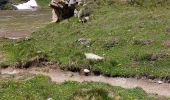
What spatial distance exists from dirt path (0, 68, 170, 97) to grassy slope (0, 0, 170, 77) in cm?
59

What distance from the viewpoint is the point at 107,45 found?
3488 centimetres

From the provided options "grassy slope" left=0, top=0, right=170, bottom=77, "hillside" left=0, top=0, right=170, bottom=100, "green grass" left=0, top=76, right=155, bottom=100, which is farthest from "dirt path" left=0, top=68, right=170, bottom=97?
"green grass" left=0, top=76, right=155, bottom=100

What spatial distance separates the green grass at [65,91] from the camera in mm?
24516

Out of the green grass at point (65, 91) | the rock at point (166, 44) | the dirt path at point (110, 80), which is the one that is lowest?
the dirt path at point (110, 80)

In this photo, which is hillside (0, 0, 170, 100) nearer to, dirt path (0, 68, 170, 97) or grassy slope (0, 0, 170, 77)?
grassy slope (0, 0, 170, 77)

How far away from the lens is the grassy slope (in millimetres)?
31078

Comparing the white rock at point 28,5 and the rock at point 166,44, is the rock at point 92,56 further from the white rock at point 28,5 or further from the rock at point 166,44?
the white rock at point 28,5

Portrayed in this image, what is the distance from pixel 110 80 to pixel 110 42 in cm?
550

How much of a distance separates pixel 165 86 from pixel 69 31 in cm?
1583

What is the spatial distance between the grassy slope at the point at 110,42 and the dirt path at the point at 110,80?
59 centimetres

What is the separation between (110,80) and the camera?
99.3ft

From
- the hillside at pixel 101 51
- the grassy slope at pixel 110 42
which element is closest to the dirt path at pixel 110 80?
the hillside at pixel 101 51

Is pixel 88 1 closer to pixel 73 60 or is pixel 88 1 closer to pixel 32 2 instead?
pixel 73 60

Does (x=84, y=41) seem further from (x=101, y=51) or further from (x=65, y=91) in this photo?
(x=65, y=91)
